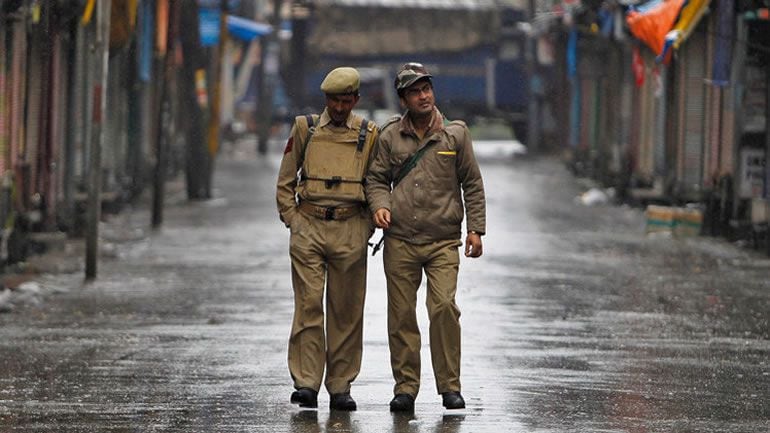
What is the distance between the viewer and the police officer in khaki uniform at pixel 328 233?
1020 cm

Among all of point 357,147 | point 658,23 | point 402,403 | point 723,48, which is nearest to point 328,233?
point 357,147

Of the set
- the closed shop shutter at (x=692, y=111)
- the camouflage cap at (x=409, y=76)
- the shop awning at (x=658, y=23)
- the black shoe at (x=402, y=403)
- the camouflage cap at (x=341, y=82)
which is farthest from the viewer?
the closed shop shutter at (x=692, y=111)

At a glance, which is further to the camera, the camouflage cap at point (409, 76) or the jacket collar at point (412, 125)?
the jacket collar at point (412, 125)

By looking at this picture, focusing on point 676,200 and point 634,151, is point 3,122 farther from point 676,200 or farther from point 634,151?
point 634,151

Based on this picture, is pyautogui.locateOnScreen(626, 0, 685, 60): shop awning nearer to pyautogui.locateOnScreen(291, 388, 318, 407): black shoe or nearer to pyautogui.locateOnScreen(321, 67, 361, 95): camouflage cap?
pyautogui.locateOnScreen(321, 67, 361, 95): camouflage cap

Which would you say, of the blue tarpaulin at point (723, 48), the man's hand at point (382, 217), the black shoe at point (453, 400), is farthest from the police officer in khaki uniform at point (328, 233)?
the blue tarpaulin at point (723, 48)

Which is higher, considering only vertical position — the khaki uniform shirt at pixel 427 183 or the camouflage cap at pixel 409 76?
the camouflage cap at pixel 409 76

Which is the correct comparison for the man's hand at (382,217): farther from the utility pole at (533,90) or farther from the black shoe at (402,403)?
the utility pole at (533,90)

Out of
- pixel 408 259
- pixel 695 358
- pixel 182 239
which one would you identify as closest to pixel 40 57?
pixel 182 239

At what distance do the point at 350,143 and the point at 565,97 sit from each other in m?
38.9

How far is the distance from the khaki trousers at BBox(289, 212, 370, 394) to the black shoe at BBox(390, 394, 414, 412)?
0.94 feet

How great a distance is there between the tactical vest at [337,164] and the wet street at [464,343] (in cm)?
113

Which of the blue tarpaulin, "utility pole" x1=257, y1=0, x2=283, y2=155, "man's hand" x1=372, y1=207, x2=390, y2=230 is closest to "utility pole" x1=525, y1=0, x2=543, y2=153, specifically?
"utility pole" x1=257, y1=0, x2=283, y2=155

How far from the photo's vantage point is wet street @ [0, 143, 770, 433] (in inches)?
397
